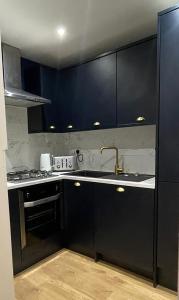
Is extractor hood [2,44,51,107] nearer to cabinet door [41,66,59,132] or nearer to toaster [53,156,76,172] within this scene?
cabinet door [41,66,59,132]

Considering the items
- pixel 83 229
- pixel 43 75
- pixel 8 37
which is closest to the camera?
pixel 8 37

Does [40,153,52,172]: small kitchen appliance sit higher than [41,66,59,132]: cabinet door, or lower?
lower

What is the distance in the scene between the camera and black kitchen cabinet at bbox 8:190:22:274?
70.3 inches

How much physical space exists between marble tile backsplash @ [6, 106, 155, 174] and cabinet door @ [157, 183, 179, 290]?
25.0 inches

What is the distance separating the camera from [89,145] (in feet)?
8.81

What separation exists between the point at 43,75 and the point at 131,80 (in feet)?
3.54

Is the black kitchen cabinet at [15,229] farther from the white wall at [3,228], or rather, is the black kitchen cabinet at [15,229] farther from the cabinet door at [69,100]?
the white wall at [3,228]

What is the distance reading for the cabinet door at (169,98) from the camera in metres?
1.45

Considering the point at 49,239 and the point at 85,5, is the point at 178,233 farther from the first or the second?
the point at 85,5

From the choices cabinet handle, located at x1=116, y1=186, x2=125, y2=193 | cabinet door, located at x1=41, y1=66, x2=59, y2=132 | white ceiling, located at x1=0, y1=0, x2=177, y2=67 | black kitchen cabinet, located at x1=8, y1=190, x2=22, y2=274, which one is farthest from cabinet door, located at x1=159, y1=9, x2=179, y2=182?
cabinet door, located at x1=41, y1=66, x2=59, y2=132

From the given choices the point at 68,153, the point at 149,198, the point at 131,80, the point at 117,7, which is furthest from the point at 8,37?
the point at 149,198

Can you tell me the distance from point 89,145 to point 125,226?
120cm

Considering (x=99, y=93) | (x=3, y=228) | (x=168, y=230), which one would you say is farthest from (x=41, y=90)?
(x=3, y=228)

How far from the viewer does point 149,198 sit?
1.65m
